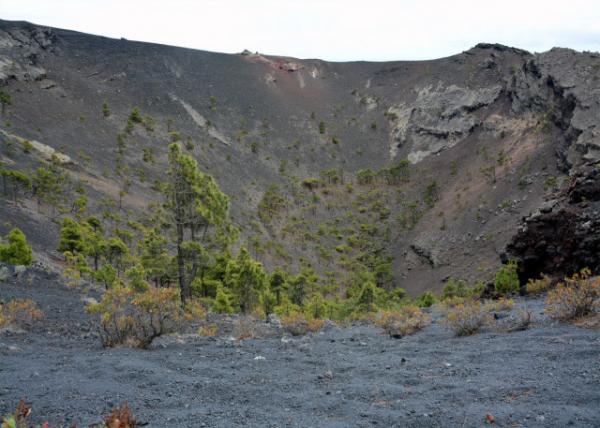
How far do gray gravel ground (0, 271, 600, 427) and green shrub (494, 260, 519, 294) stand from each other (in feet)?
24.1

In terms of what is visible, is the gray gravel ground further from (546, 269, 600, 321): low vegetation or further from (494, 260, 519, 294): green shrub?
(494, 260, 519, 294): green shrub

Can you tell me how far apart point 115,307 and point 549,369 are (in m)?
7.58

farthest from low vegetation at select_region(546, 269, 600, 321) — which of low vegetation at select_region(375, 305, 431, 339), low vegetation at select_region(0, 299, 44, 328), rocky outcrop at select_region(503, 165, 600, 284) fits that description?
low vegetation at select_region(0, 299, 44, 328)

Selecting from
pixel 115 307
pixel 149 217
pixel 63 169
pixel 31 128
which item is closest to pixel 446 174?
pixel 149 217

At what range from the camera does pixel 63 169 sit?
47062mm

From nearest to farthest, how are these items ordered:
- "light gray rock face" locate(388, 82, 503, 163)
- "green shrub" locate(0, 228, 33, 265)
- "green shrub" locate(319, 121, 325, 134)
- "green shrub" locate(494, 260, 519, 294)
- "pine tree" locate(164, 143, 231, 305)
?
"pine tree" locate(164, 143, 231, 305)
"green shrub" locate(494, 260, 519, 294)
"green shrub" locate(0, 228, 33, 265)
"light gray rock face" locate(388, 82, 503, 163)
"green shrub" locate(319, 121, 325, 134)

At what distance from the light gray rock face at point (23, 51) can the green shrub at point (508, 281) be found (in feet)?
210

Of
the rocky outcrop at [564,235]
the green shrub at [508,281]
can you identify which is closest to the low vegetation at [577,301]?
the rocky outcrop at [564,235]

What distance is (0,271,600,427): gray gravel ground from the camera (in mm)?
5105

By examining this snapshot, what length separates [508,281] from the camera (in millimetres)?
16891

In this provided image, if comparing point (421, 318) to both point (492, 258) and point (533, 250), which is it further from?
point (492, 258)

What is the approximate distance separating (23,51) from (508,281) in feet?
237

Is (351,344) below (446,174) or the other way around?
below

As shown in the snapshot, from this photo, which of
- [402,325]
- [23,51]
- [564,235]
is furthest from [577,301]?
[23,51]
